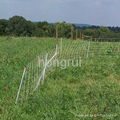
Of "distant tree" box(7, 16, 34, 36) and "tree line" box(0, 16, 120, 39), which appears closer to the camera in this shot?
"tree line" box(0, 16, 120, 39)

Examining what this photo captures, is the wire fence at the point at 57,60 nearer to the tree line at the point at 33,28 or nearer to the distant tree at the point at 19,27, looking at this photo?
the tree line at the point at 33,28

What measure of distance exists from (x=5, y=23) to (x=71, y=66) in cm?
3200

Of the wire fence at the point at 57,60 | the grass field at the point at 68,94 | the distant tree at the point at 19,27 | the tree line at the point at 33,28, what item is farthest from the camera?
the distant tree at the point at 19,27

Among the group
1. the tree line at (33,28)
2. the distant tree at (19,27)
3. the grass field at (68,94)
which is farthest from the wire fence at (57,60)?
the distant tree at (19,27)

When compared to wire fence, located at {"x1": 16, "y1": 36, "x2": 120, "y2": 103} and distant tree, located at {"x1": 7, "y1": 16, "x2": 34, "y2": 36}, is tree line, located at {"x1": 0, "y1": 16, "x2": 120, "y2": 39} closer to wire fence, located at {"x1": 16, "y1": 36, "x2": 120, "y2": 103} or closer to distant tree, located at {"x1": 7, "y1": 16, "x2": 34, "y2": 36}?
distant tree, located at {"x1": 7, "y1": 16, "x2": 34, "y2": 36}

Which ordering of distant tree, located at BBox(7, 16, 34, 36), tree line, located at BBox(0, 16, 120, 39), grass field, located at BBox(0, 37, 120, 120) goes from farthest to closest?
1. distant tree, located at BBox(7, 16, 34, 36)
2. tree line, located at BBox(0, 16, 120, 39)
3. grass field, located at BBox(0, 37, 120, 120)

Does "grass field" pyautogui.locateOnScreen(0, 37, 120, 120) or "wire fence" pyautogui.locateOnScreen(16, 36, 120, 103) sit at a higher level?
"wire fence" pyautogui.locateOnScreen(16, 36, 120, 103)

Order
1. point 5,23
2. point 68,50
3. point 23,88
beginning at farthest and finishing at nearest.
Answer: point 5,23 < point 68,50 < point 23,88

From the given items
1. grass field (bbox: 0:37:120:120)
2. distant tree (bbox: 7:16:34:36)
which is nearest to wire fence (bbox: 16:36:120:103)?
grass field (bbox: 0:37:120:120)

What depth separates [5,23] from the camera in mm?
42969

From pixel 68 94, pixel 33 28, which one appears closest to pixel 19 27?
pixel 33 28

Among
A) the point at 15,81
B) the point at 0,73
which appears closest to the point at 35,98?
the point at 15,81

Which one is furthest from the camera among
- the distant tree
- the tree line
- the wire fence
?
the distant tree

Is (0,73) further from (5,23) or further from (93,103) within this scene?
(5,23)
